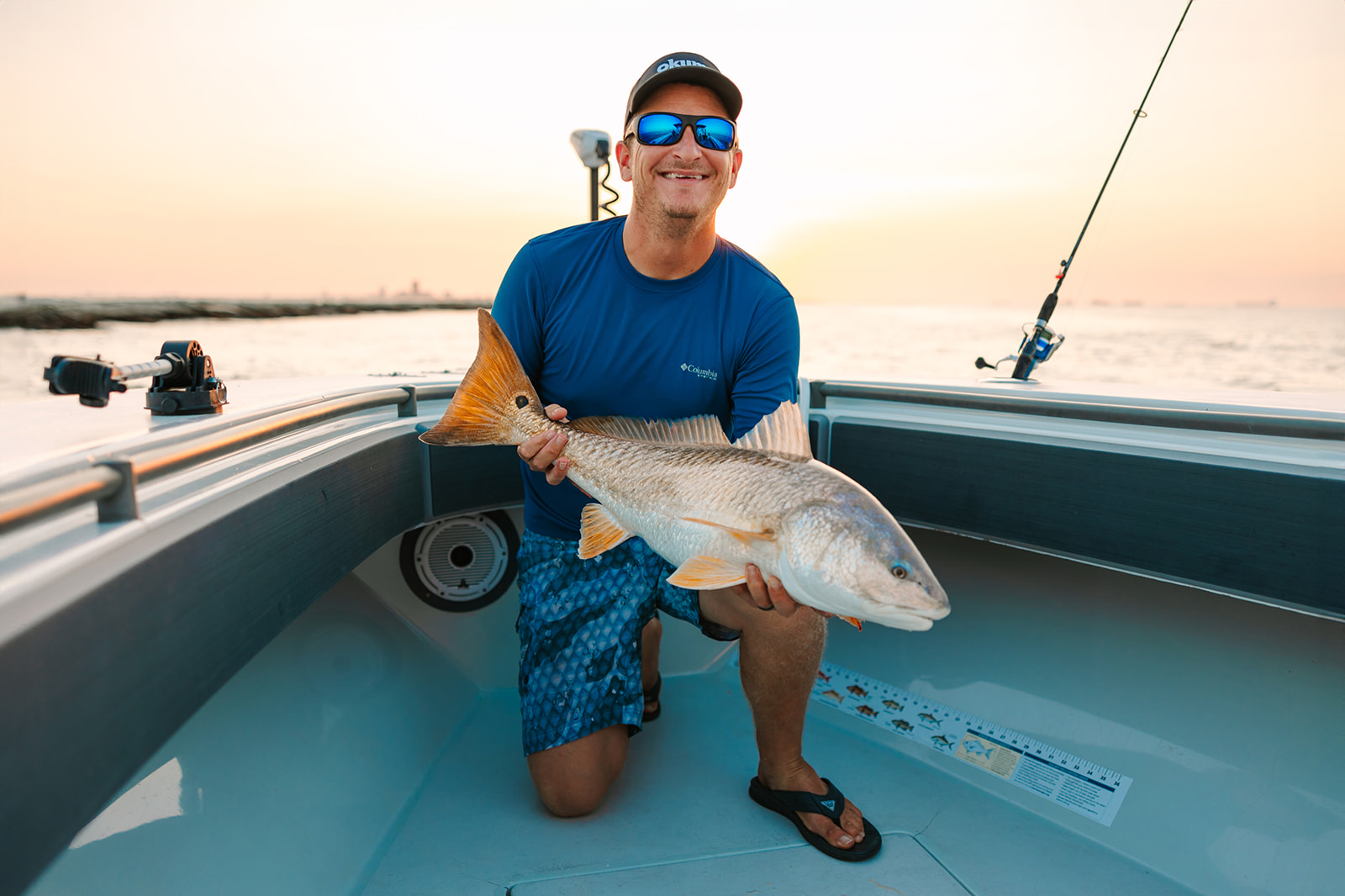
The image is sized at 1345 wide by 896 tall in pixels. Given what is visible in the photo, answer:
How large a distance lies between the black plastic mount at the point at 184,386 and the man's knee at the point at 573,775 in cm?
139

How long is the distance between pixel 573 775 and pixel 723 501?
1172mm

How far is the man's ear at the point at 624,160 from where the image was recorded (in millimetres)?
2689

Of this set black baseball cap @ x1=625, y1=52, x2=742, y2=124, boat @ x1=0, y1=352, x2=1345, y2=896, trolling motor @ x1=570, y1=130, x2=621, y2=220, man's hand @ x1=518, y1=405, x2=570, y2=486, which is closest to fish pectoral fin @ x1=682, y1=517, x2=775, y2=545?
man's hand @ x1=518, y1=405, x2=570, y2=486

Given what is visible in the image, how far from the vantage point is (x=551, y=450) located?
81.4 inches

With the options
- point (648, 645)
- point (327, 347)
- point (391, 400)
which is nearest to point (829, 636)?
point (648, 645)

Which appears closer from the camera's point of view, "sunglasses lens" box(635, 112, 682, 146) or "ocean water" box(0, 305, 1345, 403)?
"sunglasses lens" box(635, 112, 682, 146)

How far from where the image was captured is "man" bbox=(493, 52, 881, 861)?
2.40 metres

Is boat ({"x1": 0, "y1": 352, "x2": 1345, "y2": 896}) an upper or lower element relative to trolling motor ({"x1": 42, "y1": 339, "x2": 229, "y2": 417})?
lower

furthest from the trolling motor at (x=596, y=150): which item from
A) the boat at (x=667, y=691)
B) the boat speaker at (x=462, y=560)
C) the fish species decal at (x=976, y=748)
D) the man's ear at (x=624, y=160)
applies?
the fish species decal at (x=976, y=748)

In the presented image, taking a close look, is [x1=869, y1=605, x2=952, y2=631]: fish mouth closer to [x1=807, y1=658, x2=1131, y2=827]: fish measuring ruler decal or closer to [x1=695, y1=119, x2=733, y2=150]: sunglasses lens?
[x1=807, y1=658, x2=1131, y2=827]: fish measuring ruler decal

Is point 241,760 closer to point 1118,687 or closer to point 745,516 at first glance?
point 745,516

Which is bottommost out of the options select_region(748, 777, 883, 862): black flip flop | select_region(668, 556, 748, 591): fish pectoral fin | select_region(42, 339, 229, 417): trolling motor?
select_region(748, 777, 883, 862): black flip flop

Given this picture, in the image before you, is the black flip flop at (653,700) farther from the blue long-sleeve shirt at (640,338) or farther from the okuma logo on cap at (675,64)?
the okuma logo on cap at (675,64)

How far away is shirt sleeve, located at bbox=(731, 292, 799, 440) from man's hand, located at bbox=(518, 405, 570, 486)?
2.09 feet
